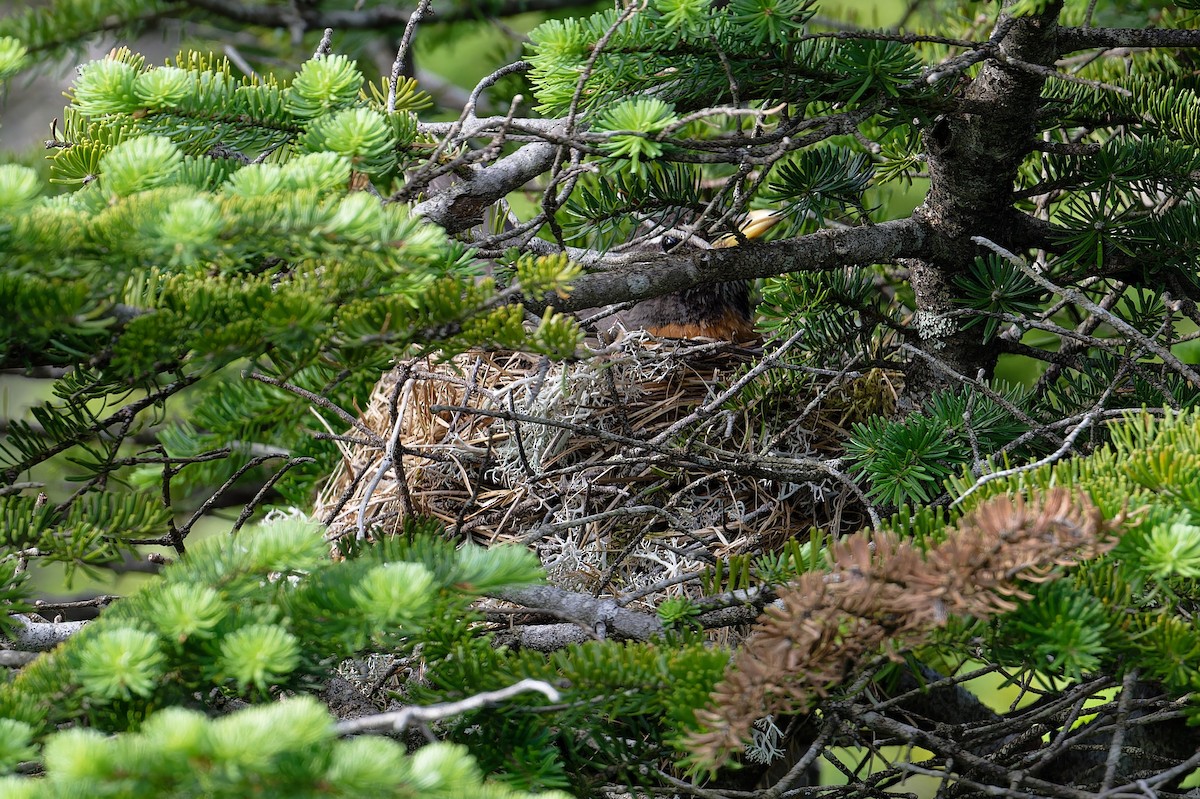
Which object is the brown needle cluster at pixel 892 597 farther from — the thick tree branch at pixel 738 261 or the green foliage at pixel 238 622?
the thick tree branch at pixel 738 261

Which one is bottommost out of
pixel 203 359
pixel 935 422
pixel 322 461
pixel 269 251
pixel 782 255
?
pixel 322 461

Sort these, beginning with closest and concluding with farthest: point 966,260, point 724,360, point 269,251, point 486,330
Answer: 1. point 269,251
2. point 486,330
3. point 966,260
4. point 724,360

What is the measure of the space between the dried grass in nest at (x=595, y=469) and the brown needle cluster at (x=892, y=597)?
0.98 metres

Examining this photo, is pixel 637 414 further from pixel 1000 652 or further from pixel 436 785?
pixel 436 785

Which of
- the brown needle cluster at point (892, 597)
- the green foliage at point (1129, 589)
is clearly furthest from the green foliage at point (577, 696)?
the green foliage at point (1129, 589)

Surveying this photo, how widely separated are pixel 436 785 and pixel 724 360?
2063 mm

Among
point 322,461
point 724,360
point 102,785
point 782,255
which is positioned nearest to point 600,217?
point 782,255

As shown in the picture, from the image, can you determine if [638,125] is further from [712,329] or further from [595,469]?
[712,329]

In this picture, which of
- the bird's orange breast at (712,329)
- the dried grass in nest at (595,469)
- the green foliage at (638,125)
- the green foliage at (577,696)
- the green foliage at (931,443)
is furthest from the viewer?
the bird's orange breast at (712,329)

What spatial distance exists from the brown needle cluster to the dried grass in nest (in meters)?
0.98

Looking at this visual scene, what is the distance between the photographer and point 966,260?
7.25ft

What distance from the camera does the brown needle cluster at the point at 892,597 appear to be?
1145 millimetres

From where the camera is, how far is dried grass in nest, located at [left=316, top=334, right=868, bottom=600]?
2.37 metres

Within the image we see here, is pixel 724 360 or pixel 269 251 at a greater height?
pixel 269 251
